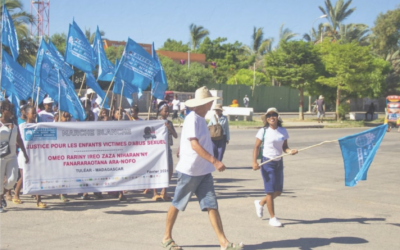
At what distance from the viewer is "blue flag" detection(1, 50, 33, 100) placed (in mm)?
10594

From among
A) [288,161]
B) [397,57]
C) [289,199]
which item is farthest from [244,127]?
[397,57]

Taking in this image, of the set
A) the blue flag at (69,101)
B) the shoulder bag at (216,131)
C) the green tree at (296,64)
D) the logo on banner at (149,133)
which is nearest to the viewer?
the logo on banner at (149,133)

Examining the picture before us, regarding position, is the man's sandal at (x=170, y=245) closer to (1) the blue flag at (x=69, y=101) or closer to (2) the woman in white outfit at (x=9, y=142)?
(2) the woman in white outfit at (x=9, y=142)

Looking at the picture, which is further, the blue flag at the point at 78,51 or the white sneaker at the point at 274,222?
the blue flag at the point at 78,51

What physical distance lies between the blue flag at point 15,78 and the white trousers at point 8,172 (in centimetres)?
365

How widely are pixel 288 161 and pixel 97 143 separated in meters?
7.49

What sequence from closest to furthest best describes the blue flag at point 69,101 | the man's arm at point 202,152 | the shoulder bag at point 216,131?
the man's arm at point 202,152 → the blue flag at point 69,101 → the shoulder bag at point 216,131

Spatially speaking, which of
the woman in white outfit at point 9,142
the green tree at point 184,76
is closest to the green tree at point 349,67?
the green tree at point 184,76

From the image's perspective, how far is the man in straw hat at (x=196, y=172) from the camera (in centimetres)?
547

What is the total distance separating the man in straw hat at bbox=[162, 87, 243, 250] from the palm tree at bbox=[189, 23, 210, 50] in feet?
239

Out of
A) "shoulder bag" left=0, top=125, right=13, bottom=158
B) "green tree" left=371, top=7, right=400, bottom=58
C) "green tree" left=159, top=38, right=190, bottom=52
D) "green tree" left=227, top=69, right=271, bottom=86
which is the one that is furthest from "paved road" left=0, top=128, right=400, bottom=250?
→ "green tree" left=159, top=38, right=190, bottom=52

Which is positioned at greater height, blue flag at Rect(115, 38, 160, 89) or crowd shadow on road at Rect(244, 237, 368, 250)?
blue flag at Rect(115, 38, 160, 89)

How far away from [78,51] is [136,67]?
208cm

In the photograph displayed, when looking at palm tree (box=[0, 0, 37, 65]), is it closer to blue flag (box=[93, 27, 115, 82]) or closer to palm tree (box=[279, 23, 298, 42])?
blue flag (box=[93, 27, 115, 82])
